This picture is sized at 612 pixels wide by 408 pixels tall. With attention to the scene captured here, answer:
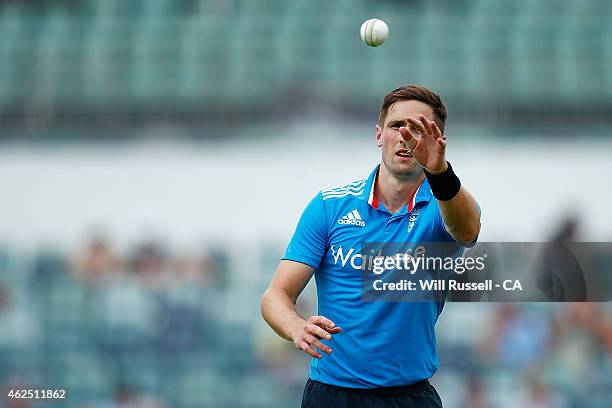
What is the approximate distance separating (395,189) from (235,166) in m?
8.79

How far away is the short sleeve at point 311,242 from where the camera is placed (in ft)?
13.4

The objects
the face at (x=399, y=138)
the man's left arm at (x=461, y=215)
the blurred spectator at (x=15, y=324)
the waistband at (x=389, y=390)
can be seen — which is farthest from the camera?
the blurred spectator at (x=15, y=324)

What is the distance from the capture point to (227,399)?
10.6 metres

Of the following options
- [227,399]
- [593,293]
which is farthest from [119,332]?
[593,293]

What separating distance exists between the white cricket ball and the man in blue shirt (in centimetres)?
268

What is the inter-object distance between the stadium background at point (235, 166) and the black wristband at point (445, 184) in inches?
266

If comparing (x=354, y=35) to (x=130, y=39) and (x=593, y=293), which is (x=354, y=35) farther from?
(x=593, y=293)

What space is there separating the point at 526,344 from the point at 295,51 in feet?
18.2

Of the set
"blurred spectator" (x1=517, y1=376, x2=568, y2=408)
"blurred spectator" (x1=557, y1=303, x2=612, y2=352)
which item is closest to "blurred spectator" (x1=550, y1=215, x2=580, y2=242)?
"blurred spectator" (x1=557, y1=303, x2=612, y2=352)

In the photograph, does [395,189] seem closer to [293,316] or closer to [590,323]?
[293,316]

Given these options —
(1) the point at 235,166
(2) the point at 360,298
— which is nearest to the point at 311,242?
(2) the point at 360,298

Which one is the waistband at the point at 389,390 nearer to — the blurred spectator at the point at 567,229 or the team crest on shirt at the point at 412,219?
the team crest on shirt at the point at 412,219

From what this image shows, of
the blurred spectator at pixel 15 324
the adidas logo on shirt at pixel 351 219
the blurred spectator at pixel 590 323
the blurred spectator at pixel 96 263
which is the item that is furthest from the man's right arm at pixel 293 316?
the blurred spectator at pixel 15 324

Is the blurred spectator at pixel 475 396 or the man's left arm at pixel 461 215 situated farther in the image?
the blurred spectator at pixel 475 396
